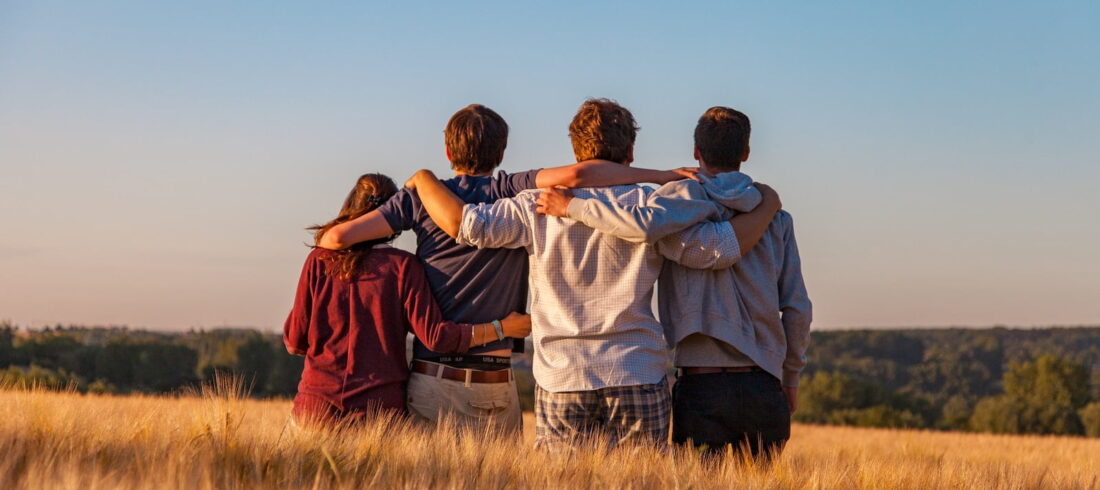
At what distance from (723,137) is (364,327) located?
2.13m

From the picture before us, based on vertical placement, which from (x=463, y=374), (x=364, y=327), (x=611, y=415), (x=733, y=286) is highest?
(x=733, y=286)

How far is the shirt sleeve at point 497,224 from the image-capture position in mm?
5348

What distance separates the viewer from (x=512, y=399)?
5.73m

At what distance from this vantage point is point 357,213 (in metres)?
5.80

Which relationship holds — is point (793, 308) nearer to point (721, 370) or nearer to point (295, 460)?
point (721, 370)

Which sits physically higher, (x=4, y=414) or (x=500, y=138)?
(x=500, y=138)

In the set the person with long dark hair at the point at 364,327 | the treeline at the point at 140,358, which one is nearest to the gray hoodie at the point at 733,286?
the person with long dark hair at the point at 364,327

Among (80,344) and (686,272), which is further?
(80,344)

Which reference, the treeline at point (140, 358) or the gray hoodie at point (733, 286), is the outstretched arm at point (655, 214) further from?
the treeline at point (140, 358)

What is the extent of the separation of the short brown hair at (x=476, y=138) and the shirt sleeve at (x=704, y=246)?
103 centimetres

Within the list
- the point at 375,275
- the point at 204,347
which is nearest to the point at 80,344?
the point at 204,347

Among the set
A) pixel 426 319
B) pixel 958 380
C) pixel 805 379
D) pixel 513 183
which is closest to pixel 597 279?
pixel 513 183

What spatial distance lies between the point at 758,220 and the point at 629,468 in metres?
1.58

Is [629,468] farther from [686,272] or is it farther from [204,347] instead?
[204,347]
